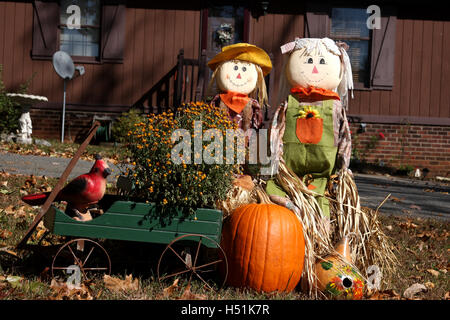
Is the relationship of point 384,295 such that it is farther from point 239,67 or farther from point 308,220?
point 239,67

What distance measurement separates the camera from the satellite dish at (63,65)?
9719mm

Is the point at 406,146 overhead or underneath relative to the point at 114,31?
underneath

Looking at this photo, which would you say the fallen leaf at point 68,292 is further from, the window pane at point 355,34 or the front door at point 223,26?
the window pane at point 355,34

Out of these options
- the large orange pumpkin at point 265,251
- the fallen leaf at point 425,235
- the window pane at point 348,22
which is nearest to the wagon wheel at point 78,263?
the large orange pumpkin at point 265,251

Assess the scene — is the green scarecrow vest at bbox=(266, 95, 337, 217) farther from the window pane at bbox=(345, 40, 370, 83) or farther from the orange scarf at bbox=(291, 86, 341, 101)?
the window pane at bbox=(345, 40, 370, 83)

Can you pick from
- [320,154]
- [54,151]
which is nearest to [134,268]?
[320,154]

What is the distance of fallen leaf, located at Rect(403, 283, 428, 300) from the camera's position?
3.10m

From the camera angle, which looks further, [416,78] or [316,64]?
[416,78]

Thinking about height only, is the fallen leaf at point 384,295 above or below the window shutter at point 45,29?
below

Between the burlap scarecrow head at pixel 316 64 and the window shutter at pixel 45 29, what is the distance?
7.71m

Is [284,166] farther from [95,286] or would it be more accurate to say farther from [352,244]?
[95,286]

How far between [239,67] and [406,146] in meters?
6.86

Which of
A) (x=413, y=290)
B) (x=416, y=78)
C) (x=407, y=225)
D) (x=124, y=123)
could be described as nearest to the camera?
(x=413, y=290)

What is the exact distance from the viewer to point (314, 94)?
3.58 m
